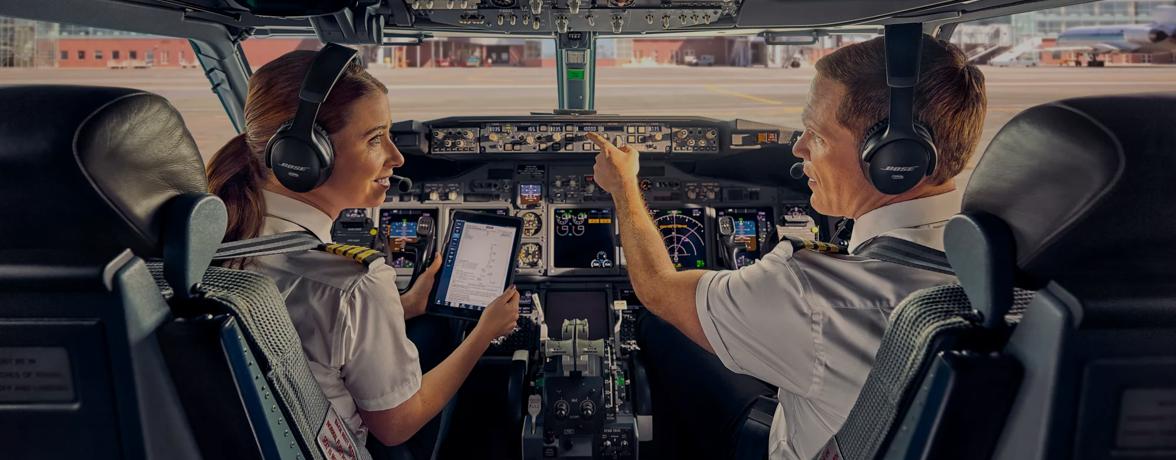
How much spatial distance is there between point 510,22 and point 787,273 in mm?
2033

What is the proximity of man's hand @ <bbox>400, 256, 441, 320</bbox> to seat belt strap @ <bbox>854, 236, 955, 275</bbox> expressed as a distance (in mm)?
1106

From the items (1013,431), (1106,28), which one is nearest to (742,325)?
(1013,431)

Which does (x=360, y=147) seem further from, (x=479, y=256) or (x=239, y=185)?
(x=479, y=256)

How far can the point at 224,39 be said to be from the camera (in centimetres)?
254

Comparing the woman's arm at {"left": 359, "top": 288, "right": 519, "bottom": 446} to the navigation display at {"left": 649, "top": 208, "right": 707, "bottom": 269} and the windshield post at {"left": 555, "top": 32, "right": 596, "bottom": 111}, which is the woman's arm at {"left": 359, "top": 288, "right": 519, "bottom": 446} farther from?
the windshield post at {"left": 555, "top": 32, "right": 596, "bottom": 111}

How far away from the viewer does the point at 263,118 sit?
3.94ft

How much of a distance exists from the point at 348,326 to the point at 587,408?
1.02 m

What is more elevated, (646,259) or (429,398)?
(646,259)

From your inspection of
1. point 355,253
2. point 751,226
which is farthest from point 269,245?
point 751,226

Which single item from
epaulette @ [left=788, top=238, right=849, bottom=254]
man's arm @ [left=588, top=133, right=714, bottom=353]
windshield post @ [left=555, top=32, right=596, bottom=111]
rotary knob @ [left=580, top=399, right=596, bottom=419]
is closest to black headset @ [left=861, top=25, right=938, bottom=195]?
epaulette @ [left=788, top=238, right=849, bottom=254]

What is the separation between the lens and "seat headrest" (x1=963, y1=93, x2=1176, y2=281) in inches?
22.7

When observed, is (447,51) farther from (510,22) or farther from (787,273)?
(787,273)

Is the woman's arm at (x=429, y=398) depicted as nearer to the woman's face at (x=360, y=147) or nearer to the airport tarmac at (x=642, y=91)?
the woman's face at (x=360, y=147)

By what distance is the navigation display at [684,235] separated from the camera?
2951mm
